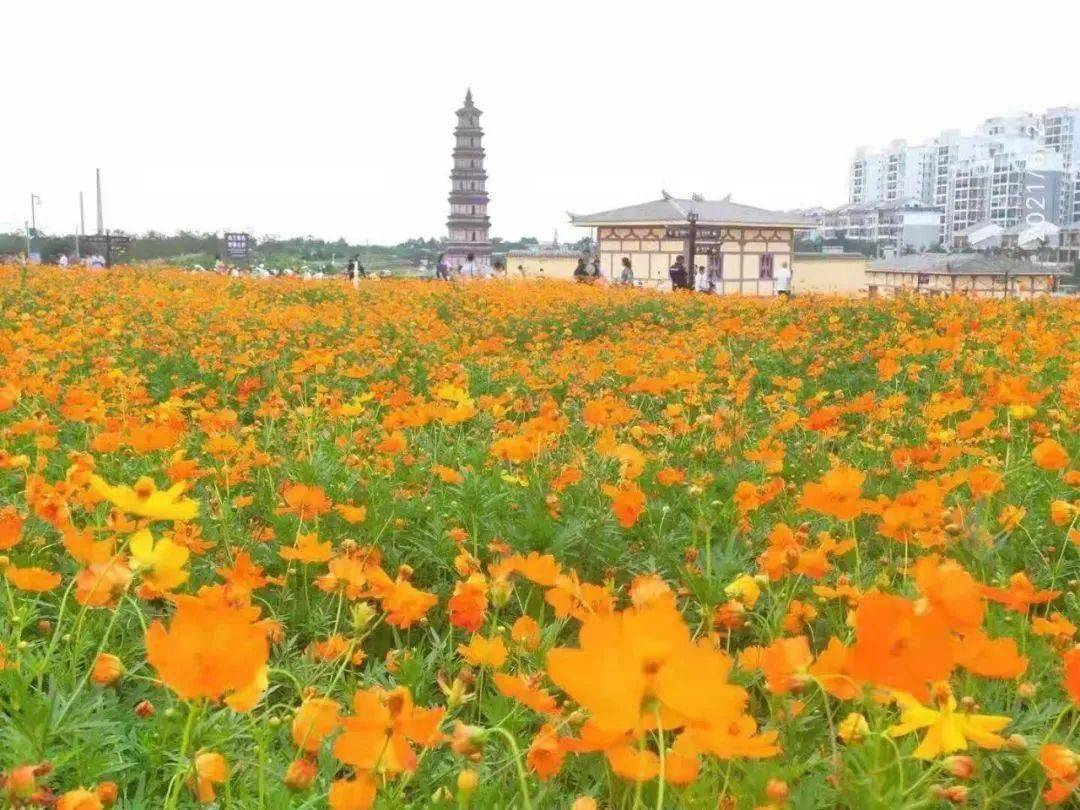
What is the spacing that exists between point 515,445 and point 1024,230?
59678 millimetres

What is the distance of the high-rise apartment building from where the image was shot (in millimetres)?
90688

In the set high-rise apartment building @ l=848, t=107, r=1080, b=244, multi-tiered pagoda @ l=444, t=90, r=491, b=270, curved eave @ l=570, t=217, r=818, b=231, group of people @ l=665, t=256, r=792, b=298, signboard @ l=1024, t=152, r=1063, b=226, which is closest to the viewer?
group of people @ l=665, t=256, r=792, b=298

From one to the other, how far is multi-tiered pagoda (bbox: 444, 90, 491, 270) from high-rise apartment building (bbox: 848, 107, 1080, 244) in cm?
4637

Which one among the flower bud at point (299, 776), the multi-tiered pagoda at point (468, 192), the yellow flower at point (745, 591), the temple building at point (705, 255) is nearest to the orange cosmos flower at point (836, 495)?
the yellow flower at point (745, 591)

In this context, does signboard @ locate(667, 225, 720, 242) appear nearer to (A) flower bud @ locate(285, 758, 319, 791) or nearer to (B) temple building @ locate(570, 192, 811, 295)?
(B) temple building @ locate(570, 192, 811, 295)

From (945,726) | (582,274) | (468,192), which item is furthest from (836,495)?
(468,192)

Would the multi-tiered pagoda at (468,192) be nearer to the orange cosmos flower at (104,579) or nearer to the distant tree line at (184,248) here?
the distant tree line at (184,248)

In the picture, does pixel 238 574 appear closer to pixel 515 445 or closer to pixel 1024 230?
pixel 515 445

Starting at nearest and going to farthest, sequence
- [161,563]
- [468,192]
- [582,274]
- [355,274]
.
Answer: [161,563] → [355,274] → [582,274] → [468,192]

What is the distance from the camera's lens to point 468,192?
162 ft

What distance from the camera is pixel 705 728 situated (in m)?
0.81

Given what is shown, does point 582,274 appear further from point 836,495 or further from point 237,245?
point 836,495

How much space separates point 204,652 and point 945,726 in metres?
0.65

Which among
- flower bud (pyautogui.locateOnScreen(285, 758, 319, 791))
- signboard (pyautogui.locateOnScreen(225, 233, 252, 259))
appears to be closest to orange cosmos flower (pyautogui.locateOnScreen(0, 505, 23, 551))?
flower bud (pyautogui.locateOnScreen(285, 758, 319, 791))
